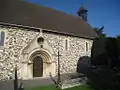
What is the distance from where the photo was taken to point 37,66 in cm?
2273

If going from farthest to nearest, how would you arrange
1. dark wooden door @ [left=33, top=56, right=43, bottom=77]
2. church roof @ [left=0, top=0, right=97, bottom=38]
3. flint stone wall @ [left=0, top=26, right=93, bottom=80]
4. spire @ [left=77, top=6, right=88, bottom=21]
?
spire @ [left=77, top=6, right=88, bottom=21]
dark wooden door @ [left=33, top=56, right=43, bottom=77]
church roof @ [left=0, top=0, right=97, bottom=38]
flint stone wall @ [left=0, top=26, right=93, bottom=80]

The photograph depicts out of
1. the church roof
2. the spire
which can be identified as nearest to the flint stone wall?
the church roof

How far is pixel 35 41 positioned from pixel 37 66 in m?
3.27

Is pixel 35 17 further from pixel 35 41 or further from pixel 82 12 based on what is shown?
pixel 82 12

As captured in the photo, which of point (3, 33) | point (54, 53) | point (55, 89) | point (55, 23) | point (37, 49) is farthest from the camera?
point (55, 23)

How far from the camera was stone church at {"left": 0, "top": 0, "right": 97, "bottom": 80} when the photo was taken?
2019 centimetres

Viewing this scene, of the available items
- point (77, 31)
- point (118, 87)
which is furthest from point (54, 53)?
point (118, 87)

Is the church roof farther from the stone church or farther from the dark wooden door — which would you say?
the dark wooden door

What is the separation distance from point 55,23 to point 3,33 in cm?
845

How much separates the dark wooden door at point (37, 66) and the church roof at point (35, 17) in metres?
4.02

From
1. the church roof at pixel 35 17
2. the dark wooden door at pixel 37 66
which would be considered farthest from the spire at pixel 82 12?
the dark wooden door at pixel 37 66

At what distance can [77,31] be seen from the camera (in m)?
28.3

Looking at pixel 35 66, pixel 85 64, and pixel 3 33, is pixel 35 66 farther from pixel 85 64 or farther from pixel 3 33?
pixel 85 64

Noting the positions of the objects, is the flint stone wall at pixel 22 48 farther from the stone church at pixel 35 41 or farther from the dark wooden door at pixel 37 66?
the dark wooden door at pixel 37 66
